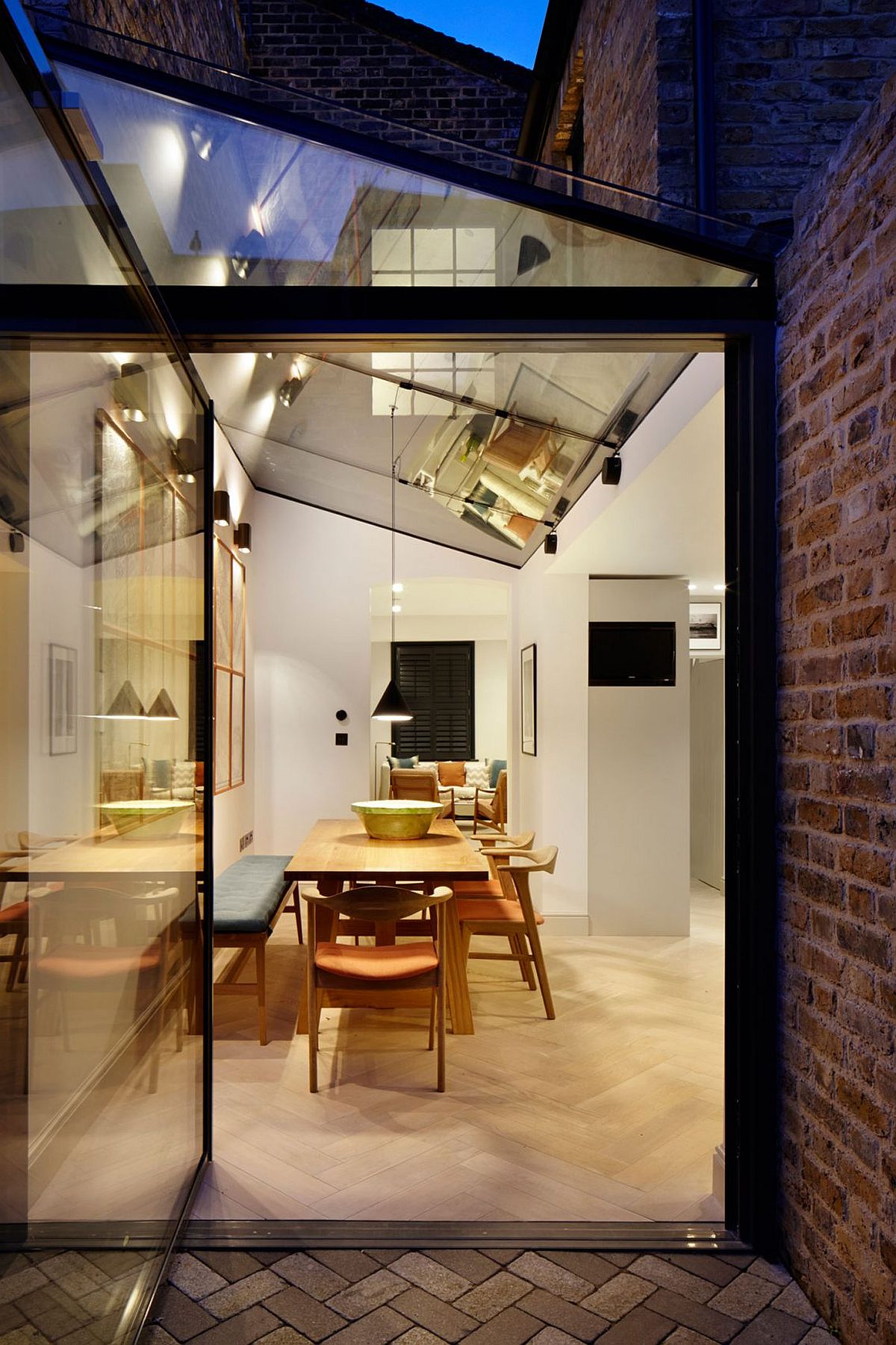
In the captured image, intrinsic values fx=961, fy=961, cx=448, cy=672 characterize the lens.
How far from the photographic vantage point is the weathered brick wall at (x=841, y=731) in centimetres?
185

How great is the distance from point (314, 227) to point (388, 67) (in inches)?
205

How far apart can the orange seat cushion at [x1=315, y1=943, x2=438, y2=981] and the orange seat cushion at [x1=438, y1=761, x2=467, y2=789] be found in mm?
8445

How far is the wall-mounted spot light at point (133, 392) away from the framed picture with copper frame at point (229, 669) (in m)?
3.59

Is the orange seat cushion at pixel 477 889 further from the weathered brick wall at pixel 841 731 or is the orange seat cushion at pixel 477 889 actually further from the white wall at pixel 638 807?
the weathered brick wall at pixel 841 731

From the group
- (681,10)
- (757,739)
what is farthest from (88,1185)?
(681,10)

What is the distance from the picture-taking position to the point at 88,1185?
1.57m

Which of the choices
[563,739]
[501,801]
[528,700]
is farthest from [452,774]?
[563,739]

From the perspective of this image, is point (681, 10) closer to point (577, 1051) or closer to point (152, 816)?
point (152, 816)

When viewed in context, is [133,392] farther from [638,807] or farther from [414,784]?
[414,784]

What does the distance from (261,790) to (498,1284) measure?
17.1 ft

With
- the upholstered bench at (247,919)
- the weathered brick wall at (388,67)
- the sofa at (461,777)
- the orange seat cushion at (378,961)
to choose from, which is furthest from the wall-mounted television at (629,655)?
the sofa at (461,777)

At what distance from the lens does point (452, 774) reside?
484 inches

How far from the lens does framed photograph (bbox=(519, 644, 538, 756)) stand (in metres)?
6.52

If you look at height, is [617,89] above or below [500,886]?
above
